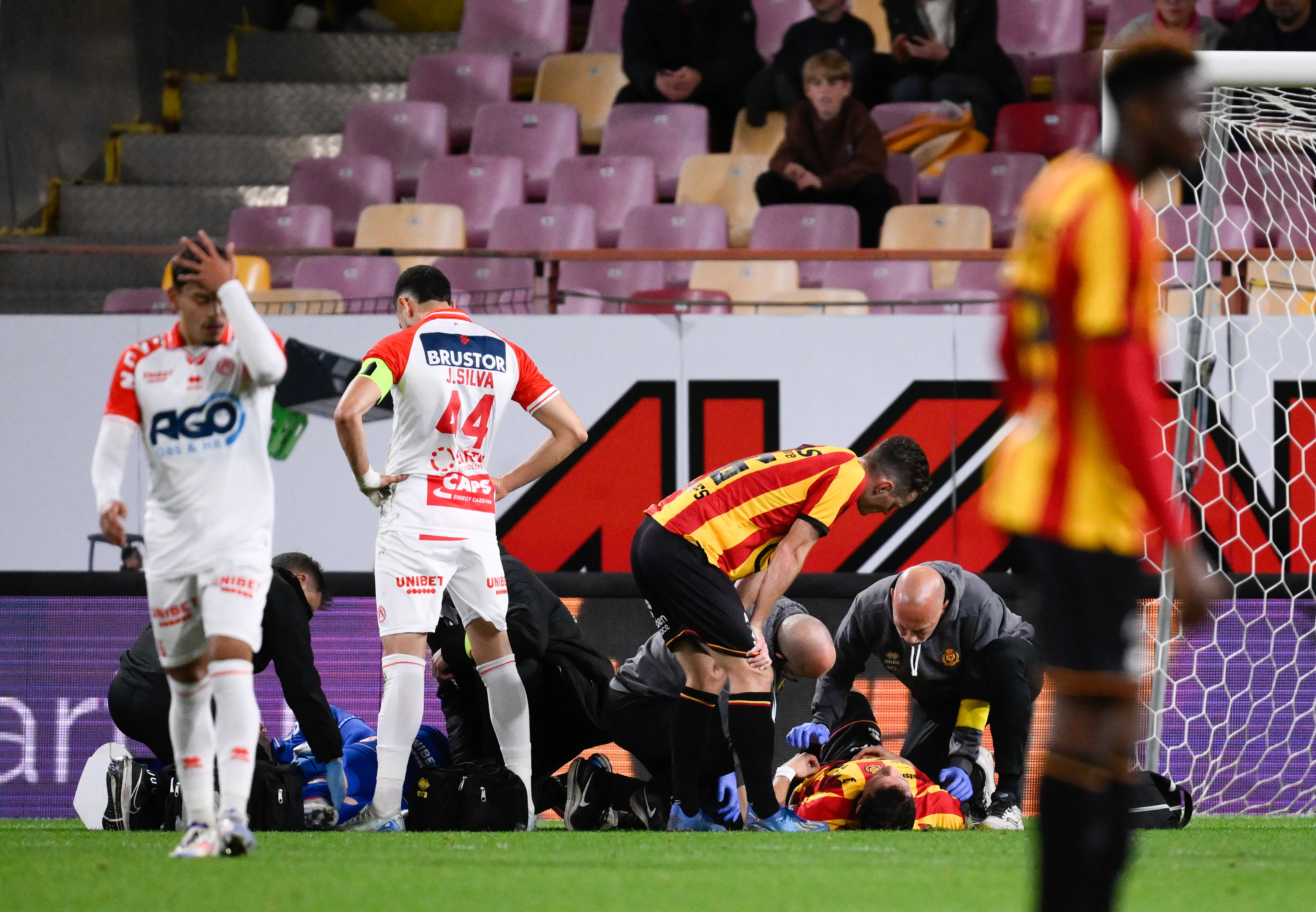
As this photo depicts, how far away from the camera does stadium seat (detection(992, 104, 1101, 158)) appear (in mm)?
10711

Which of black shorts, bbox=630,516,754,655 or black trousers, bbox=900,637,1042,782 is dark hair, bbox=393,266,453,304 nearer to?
black shorts, bbox=630,516,754,655

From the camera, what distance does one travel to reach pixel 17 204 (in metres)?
11.3

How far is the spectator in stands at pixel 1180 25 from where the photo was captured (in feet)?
33.6

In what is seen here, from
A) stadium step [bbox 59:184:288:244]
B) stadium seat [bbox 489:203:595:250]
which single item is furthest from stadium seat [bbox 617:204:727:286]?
stadium step [bbox 59:184:288:244]

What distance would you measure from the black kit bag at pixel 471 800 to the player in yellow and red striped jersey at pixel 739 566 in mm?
618

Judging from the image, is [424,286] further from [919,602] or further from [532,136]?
[532,136]

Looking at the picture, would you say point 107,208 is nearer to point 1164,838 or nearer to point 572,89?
point 572,89

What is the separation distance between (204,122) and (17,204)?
76.9 inches

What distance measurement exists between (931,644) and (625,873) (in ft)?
8.00

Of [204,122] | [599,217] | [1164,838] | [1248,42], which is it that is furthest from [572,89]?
[1164,838]

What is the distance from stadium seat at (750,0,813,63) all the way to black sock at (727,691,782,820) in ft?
25.2

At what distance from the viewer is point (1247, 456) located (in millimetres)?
7570

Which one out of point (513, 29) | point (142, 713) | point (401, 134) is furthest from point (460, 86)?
point (142, 713)

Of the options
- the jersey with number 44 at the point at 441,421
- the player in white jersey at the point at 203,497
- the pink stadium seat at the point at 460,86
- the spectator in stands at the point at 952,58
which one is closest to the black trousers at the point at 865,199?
the spectator in stands at the point at 952,58
